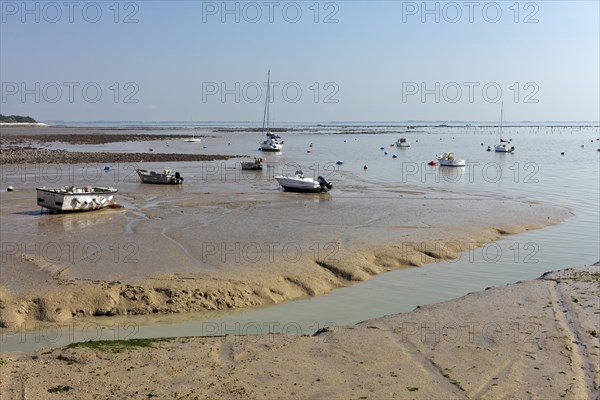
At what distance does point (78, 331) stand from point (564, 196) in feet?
102

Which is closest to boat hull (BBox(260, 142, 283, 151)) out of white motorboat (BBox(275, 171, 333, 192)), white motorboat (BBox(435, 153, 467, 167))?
white motorboat (BBox(435, 153, 467, 167))

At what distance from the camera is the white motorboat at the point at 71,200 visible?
84.6 feet

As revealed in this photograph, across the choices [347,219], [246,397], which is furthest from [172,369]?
[347,219]

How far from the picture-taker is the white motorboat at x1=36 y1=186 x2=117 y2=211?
25781 millimetres

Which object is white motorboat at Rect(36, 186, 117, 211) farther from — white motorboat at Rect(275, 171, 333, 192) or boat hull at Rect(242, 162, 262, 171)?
boat hull at Rect(242, 162, 262, 171)

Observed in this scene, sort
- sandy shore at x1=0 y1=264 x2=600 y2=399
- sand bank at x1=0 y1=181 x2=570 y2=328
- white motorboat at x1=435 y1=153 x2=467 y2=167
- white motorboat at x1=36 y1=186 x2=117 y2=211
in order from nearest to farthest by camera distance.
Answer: sandy shore at x1=0 y1=264 x2=600 y2=399, sand bank at x1=0 y1=181 x2=570 y2=328, white motorboat at x1=36 y1=186 x2=117 y2=211, white motorboat at x1=435 y1=153 x2=467 y2=167

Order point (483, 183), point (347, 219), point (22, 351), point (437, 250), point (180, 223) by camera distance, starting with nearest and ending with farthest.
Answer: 1. point (22, 351)
2. point (437, 250)
3. point (180, 223)
4. point (347, 219)
5. point (483, 183)

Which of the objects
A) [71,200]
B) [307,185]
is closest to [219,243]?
[71,200]

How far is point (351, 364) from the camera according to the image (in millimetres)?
10086

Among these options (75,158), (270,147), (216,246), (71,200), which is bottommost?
(216,246)

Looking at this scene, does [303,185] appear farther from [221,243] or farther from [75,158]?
[75,158]

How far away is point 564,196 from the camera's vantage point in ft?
118

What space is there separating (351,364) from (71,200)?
19.4 meters

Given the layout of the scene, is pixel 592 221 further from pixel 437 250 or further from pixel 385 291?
pixel 385 291
